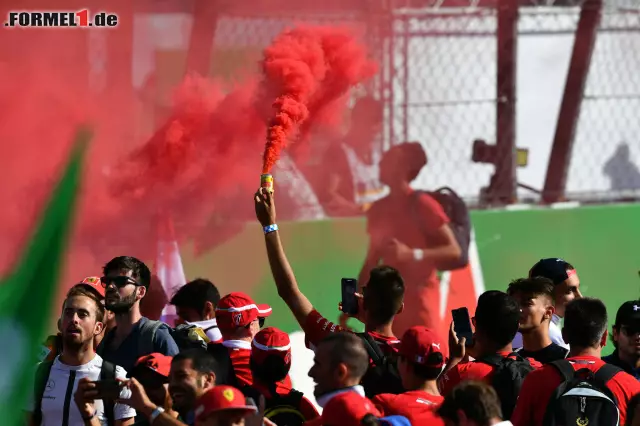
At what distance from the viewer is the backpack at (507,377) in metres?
4.80

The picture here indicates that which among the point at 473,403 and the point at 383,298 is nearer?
the point at 473,403

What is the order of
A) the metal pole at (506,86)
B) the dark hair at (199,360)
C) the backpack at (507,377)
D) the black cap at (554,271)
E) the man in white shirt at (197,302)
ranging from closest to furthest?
the dark hair at (199,360)
the backpack at (507,377)
the black cap at (554,271)
the man in white shirt at (197,302)
the metal pole at (506,86)

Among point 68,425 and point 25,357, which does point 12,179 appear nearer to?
point 25,357

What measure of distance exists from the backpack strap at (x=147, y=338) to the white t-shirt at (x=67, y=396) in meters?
0.46

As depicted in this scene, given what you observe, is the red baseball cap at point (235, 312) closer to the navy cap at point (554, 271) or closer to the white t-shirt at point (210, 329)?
the white t-shirt at point (210, 329)

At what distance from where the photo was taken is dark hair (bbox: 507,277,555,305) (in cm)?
544

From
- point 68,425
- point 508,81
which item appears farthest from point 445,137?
point 68,425

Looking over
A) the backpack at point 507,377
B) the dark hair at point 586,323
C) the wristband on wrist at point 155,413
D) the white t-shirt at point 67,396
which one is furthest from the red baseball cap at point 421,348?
the white t-shirt at point 67,396

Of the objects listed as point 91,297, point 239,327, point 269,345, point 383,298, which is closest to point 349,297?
point 383,298

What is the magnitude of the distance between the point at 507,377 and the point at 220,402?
1.56 metres

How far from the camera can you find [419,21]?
8.52 meters

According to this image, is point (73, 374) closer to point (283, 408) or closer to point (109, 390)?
point (109, 390)

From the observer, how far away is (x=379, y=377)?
4836mm

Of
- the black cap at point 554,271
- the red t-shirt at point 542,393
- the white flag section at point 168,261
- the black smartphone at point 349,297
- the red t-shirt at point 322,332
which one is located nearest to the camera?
the red t-shirt at point 542,393
